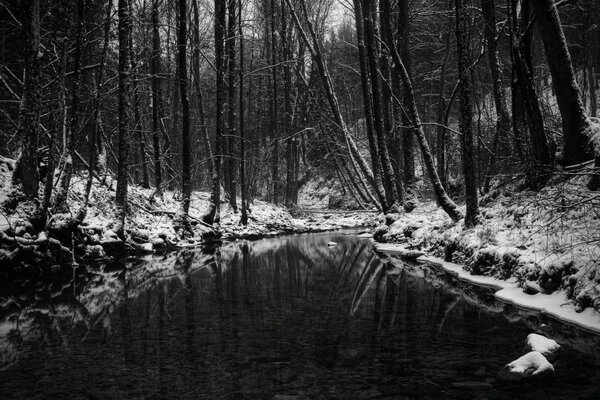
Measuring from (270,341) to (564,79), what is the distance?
7425 mm

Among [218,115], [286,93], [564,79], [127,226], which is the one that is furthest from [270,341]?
[286,93]

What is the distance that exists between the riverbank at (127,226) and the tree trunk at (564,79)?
11.7 metres

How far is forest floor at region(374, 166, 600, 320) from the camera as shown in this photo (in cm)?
594

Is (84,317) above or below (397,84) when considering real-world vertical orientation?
below

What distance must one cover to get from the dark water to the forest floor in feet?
2.39

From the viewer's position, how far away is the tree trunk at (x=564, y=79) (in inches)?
326

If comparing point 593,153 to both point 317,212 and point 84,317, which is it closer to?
point 84,317

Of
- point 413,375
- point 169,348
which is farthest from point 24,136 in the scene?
point 413,375

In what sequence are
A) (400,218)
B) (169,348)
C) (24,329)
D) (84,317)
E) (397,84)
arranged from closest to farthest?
→ (169,348)
(24,329)
(84,317)
(400,218)
(397,84)

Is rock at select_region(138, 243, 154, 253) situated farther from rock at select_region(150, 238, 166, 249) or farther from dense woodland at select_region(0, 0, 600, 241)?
dense woodland at select_region(0, 0, 600, 241)

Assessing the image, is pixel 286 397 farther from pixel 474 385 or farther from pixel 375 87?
pixel 375 87

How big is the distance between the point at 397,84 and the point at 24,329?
19.0 m

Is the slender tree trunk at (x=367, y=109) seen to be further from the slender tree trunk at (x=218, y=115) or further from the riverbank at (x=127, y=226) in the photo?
the riverbank at (x=127, y=226)

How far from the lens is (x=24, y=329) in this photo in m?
6.04
